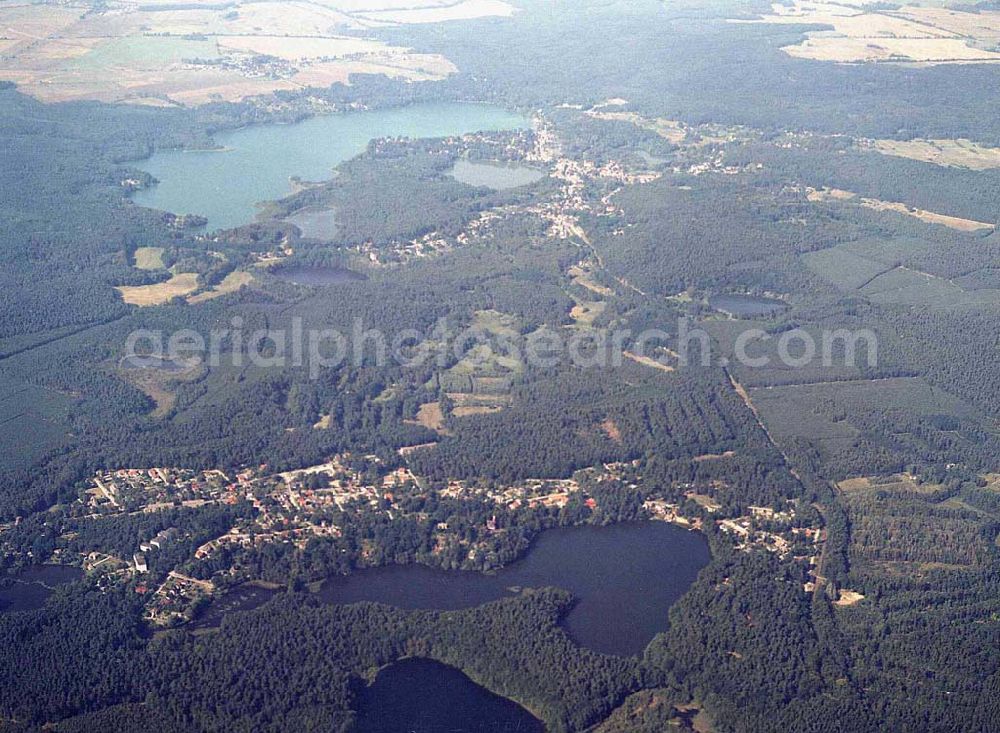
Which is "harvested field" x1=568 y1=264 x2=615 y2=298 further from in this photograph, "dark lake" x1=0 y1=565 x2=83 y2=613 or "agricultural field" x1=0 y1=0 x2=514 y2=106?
"agricultural field" x1=0 y1=0 x2=514 y2=106

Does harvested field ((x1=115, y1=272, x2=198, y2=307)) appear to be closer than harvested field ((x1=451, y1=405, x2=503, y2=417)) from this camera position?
No

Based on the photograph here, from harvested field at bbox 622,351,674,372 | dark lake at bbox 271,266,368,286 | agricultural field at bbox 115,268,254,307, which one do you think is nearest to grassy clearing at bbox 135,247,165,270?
agricultural field at bbox 115,268,254,307

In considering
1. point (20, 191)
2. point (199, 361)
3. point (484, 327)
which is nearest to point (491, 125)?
point (20, 191)

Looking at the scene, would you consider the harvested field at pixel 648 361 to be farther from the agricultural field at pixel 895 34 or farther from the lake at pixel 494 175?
the agricultural field at pixel 895 34

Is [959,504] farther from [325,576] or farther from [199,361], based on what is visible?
[199,361]

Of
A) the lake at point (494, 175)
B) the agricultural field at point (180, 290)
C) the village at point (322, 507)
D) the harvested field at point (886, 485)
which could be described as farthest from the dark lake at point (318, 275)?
the harvested field at point (886, 485)

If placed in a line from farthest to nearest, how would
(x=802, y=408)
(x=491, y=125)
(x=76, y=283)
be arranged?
1. (x=491, y=125)
2. (x=76, y=283)
3. (x=802, y=408)
